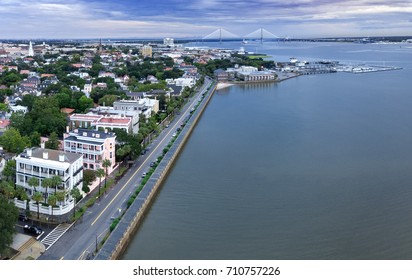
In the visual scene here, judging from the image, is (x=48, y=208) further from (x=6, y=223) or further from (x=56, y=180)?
(x=6, y=223)

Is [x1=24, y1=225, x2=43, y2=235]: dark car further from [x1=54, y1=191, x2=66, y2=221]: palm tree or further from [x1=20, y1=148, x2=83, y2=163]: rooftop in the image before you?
[x1=20, y1=148, x2=83, y2=163]: rooftop

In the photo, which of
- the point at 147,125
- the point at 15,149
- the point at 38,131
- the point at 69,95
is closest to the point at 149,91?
the point at 69,95

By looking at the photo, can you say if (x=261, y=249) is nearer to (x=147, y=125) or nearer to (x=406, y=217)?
(x=406, y=217)

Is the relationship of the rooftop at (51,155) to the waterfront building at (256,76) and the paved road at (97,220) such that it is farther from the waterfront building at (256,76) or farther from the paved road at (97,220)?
the waterfront building at (256,76)

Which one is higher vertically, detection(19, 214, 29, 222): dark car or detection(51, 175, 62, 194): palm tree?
detection(51, 175, 62, 194): palm tree

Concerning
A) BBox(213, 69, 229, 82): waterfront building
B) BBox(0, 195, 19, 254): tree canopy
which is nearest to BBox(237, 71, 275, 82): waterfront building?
BBox(213, 69, 229, 82): waterfront building
